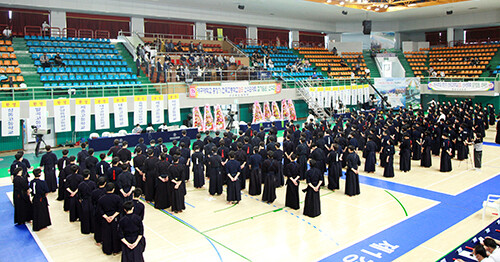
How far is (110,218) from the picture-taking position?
9.04m

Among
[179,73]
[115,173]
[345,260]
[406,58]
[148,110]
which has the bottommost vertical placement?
[345,260]

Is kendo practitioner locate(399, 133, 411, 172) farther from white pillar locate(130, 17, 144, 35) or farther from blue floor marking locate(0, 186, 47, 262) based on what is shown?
white pillar locate(130, 17, 144, 35)

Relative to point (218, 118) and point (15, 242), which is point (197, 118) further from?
point (15, 242)

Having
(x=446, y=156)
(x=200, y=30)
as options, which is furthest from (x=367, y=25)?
(x=446, y=156)

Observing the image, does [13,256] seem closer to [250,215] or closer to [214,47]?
[250,215]

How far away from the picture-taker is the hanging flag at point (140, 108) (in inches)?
890

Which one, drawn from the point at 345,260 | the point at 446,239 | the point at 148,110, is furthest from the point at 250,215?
the point at 148,110

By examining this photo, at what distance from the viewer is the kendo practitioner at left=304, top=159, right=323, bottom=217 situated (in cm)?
1128

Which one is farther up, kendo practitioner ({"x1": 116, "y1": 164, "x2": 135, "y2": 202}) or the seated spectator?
the seated spectator

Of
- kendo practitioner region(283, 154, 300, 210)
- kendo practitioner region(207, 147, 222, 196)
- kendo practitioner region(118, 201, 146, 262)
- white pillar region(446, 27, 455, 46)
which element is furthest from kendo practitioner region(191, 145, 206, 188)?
white pillar region(446, 27, 455, 46)

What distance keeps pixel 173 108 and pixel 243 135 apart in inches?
274

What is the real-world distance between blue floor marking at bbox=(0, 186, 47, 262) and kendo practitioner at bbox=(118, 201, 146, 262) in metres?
2.63

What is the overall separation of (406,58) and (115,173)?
40622 millimetres

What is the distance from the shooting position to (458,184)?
14.8 meters
